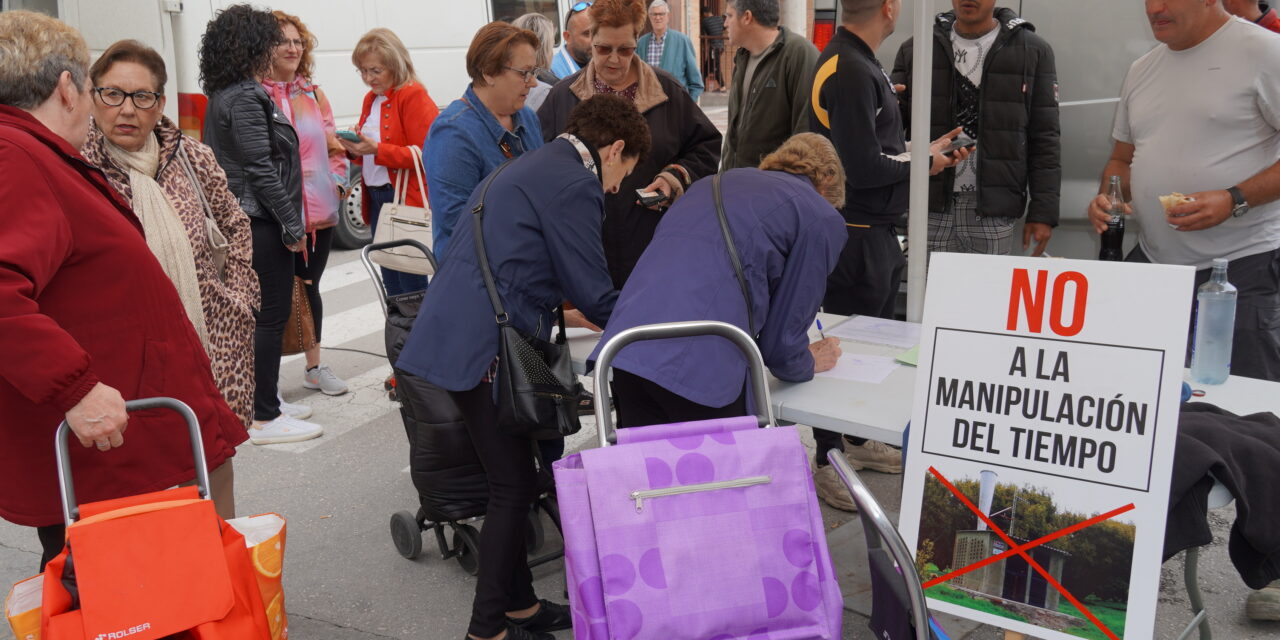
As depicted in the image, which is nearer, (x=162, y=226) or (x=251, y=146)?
(x=162, y=226)

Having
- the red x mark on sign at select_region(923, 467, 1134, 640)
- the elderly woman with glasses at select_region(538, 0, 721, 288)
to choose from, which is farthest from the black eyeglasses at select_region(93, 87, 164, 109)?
the red x mark on sign at select_region(923, 467, 1134, 640)

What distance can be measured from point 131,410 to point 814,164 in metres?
1.92

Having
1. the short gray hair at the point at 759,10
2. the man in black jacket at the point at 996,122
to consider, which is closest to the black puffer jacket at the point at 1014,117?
the man in black jacket at the point at 996,122

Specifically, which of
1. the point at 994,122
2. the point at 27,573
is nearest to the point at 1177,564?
the point at 994,122

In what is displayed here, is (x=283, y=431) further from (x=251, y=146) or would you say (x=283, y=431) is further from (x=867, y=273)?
(x=867, y=273)

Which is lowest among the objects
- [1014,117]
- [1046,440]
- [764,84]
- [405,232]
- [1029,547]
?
[1029,547]

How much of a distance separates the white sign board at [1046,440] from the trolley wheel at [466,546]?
158 cm

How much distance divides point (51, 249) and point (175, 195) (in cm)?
127

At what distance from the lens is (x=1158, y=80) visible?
12.3ft

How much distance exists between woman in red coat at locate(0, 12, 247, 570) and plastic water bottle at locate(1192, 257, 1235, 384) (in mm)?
2657

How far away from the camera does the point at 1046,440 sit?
241 centimetres

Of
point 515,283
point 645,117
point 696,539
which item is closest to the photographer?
point 696,539

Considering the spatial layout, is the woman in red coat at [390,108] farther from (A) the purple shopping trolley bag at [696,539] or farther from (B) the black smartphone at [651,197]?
(A) the purple shopping trolley bag at [696,539]

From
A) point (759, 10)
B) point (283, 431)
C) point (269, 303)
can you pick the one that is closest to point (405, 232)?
point (269, 303)
